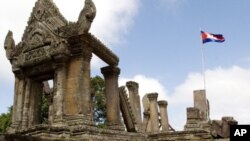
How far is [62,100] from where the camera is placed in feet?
49.2

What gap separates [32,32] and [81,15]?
2734 mm

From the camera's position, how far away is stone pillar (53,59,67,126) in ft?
48.1

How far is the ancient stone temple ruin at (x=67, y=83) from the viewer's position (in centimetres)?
Result: 1460

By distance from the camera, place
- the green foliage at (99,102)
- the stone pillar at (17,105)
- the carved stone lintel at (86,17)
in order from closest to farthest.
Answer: the carved stone lintel at (86,17), the stone pillar at (17,105), the green foliage at (99,102)

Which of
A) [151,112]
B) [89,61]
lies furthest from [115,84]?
[151,112]

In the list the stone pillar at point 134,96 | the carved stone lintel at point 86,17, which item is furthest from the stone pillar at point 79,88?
the stone pillar at point 134,96

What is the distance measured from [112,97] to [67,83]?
2694 millimetres

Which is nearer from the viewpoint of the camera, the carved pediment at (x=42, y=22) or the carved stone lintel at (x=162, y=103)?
the carved pediment at (x=42, y=22)

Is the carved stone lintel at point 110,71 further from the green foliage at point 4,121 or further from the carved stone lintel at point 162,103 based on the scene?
the green foliage at point 4,121

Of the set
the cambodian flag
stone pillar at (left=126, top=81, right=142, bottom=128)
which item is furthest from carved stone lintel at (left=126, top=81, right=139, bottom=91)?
the cambodian flag

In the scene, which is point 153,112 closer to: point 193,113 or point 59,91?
point 193,113

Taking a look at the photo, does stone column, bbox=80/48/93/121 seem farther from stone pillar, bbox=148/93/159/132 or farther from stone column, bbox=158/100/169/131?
stone column, bbox=158/100/169/131

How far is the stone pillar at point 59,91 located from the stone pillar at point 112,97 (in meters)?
2.72

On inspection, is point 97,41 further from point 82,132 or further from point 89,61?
point 82,132
